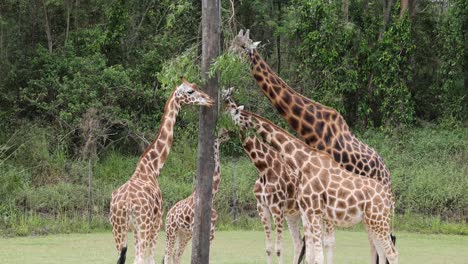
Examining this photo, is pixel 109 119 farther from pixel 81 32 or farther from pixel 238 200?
pixel 238 200

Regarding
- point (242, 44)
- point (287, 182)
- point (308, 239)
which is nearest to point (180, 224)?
point (287, 182)

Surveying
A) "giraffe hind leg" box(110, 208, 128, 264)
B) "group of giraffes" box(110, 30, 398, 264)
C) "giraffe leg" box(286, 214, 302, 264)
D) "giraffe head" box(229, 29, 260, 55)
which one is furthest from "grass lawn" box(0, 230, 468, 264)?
"giraffe head" box(229, 29, 260, 55)

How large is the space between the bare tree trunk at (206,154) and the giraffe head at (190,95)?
0.10 metres

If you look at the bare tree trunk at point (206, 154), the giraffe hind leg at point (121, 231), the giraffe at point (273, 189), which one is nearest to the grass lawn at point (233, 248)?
the giraffe at point (273, 189)

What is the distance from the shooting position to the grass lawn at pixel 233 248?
47.2 feet

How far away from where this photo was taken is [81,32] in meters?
25.6

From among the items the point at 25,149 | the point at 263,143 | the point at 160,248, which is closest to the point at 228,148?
the point at 25,149

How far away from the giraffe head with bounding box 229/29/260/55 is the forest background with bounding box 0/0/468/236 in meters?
7.75

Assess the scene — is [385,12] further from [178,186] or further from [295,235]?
[295,235]

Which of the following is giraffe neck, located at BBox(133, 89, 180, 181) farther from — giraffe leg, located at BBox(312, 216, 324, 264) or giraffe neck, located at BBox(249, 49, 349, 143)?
giraffe leg, located at BBox(312, 216, 324, 264)

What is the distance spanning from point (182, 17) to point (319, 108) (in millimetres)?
13914

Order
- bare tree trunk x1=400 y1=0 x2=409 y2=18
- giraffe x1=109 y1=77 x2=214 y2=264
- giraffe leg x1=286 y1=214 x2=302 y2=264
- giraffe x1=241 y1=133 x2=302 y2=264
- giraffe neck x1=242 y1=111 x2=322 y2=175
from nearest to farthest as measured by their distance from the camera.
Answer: giraffe x1=109 y1=77 x2=214 y2=264 → giraffe neck x1=242 y1=111 x2=322 y2=175 → giraffe x1=241 y1=133 x2=302 y2=264 → giraffe leg x1=286 y1=214 x2=302 y2=264 → bare tree trunk x1=400 y1=0 x2=409 y2=18

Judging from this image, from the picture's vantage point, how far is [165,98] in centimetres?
2025

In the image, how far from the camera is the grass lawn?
47.2 feet
